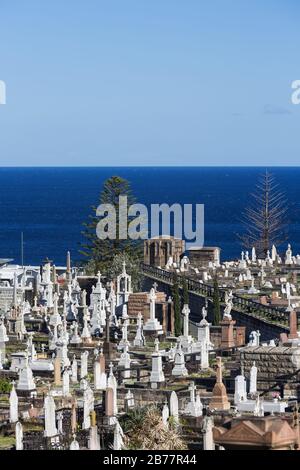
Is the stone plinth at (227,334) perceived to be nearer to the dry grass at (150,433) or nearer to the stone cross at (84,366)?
the stone cross at (84,366)

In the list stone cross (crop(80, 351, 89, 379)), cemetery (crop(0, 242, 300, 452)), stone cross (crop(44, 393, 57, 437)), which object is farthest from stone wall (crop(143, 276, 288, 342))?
stone cross (crop(44, 393, 57, 437))

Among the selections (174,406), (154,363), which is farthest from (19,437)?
(154,363)

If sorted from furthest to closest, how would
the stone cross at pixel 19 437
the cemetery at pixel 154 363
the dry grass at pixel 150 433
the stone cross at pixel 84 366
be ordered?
the stone cross at pixel 84 366
the cemetery at pixel 154 363
the stone cross at pixel 19 437
the dry grass at pixel 150 433

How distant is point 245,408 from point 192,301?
31.5m

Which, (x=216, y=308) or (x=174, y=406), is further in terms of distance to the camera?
(x=216, y=308)

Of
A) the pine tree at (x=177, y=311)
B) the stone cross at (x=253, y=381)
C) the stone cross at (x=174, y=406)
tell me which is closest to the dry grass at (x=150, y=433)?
the stone cross at (x=174, y=406)

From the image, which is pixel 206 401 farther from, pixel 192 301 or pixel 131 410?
pixel 192 301

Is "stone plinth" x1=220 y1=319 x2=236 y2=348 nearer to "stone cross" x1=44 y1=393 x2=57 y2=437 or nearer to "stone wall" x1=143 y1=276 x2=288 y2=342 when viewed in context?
"stone wall" x1=143 y1=276 x2=288 y2=342

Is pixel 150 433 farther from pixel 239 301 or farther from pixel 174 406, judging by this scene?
pixel 239 301

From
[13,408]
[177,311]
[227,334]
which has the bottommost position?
[13,408]

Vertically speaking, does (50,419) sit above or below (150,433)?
above

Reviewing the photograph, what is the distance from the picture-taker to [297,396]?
46.2 m

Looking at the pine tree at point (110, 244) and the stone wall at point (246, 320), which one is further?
the pine tree at point (110, 244)

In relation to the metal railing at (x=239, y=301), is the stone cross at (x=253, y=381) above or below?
below
